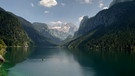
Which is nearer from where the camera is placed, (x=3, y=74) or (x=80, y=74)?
(x=3, y=74)

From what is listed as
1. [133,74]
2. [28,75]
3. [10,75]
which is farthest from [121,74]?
[10,75]

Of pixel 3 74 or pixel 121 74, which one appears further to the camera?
pixel 121 74

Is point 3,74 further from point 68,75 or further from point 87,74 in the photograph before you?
point 87,74

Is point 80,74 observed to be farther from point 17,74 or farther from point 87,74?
point 17,74

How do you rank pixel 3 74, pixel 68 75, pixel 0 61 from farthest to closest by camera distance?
pixel 0 61
pixel 68 75
pixel 3 74

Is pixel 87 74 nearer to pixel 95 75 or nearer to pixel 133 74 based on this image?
pixel 95 75

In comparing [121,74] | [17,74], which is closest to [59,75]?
[17,74]

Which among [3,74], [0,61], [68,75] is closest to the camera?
[3,74]
